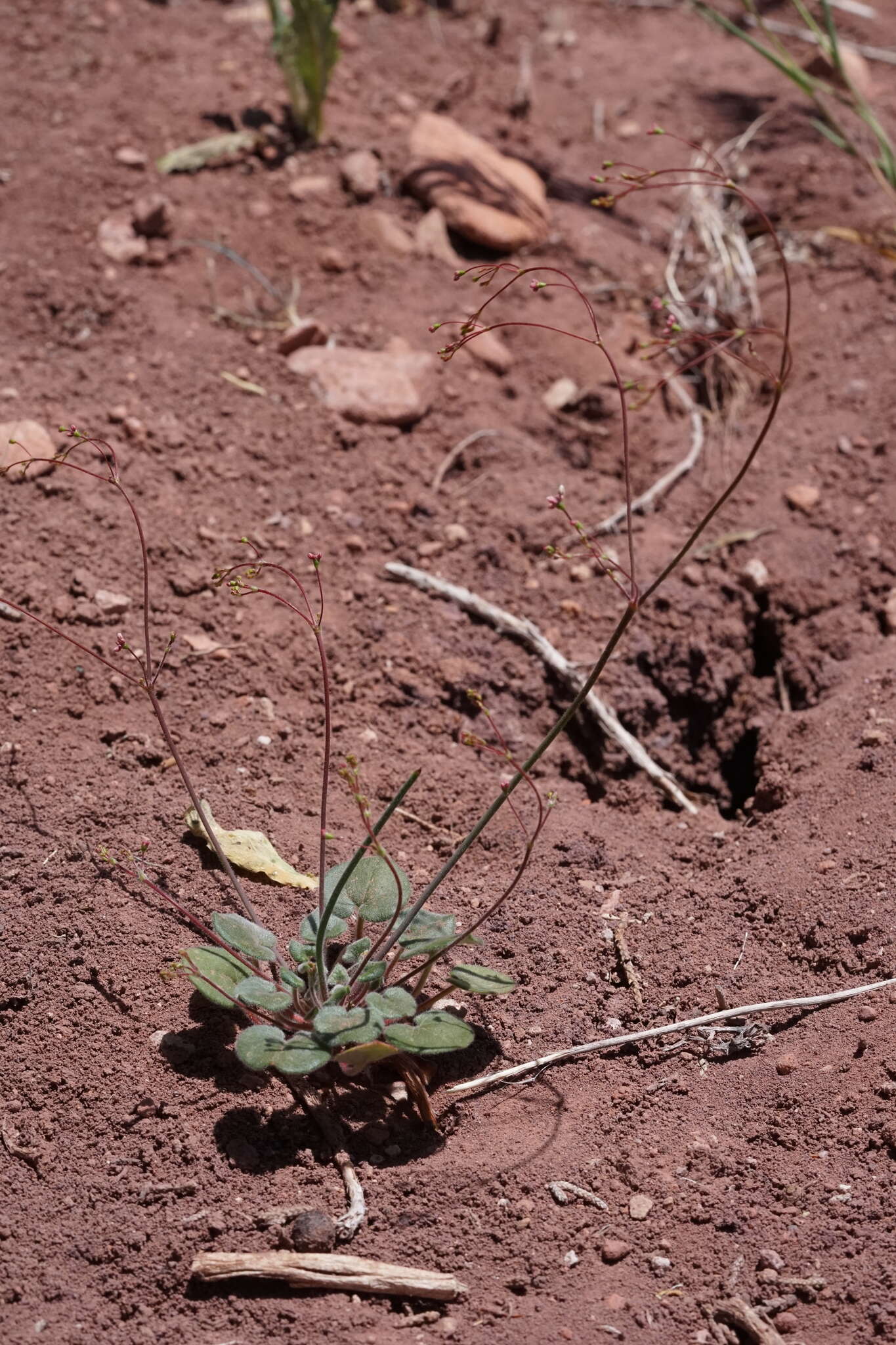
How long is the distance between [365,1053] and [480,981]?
220 mm

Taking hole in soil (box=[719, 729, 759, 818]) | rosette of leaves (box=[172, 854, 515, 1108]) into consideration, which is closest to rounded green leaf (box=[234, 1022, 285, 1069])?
rosette of leaves (box=[172, 854, 515, 1108])

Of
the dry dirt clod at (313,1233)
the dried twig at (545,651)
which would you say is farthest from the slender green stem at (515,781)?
the dried twig at (545,651)

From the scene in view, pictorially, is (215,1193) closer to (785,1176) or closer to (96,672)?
(785,1176)

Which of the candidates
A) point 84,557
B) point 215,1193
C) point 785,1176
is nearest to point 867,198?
point 84,557

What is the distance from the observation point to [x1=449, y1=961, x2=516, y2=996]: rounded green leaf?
183cm

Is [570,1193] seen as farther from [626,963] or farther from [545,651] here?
[545,651]

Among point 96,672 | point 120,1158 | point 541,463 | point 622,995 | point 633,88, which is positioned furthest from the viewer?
point 633,88

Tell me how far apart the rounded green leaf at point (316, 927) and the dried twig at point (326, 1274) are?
482 mm

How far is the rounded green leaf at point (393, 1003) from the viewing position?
177 cm

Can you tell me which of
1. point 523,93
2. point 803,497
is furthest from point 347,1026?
point 523,93

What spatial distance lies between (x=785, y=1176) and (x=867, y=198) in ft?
12.0

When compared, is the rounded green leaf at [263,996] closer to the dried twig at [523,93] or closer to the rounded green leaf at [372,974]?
the rounded green leaf at [372,974]

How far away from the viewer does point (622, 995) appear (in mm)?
2156

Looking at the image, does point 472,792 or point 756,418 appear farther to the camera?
point 756,418
